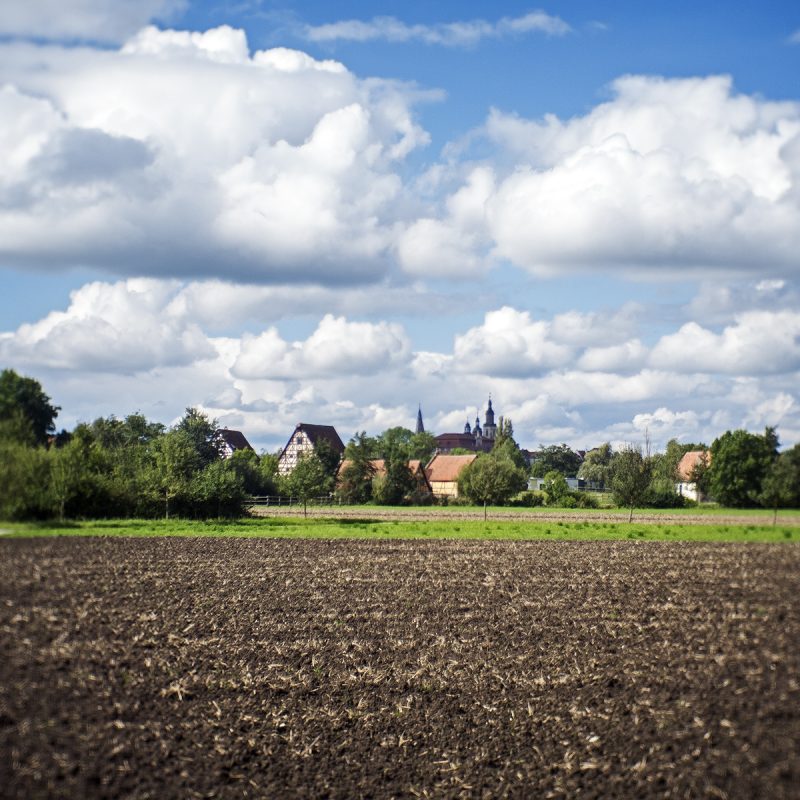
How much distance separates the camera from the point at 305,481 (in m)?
56.5

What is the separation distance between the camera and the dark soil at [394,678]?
298 inches

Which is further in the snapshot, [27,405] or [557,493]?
[557,493]

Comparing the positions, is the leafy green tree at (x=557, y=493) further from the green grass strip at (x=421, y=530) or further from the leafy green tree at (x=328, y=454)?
the leafy green tree at (x=328, y=454)

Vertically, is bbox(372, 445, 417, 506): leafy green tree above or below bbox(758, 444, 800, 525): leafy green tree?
below

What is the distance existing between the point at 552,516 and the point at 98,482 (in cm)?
4569

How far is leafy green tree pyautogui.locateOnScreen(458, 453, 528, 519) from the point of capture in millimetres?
70500

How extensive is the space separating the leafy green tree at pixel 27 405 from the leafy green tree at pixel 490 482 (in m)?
62.1

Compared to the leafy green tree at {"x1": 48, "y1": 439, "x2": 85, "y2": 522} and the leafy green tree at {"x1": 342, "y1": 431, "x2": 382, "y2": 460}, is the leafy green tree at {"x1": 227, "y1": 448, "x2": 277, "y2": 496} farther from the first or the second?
the leafy green tree at {"x1": 342, "y1": 431, "x2": 382, "y2": 460}

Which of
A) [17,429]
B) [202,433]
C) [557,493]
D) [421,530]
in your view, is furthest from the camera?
[557,493]

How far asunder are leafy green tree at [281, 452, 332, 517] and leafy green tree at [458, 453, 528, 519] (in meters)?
15.7

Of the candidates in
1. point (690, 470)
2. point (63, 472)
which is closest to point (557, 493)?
point (690, 470)

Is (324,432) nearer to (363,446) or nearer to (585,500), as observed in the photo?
(363,446)

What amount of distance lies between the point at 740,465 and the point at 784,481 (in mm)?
541

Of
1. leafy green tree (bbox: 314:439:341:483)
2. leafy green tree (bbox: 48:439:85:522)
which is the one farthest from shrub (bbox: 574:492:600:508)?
leafy green tree (bbox: 48:439:85:522)
